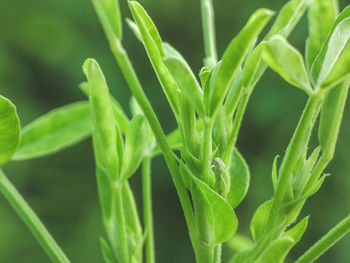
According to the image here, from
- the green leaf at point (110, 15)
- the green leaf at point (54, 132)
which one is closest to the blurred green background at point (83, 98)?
the green leaf at point (54, 132)

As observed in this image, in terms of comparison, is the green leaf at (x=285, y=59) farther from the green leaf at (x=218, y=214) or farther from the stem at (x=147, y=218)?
the stem at (x=147, y=218)

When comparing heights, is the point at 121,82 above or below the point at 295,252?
above

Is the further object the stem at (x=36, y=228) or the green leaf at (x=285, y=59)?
the stem at (x=36, y=228)

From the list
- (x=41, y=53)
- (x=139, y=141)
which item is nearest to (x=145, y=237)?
(x=139, y=141)

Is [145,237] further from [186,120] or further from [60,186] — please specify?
[60,186]

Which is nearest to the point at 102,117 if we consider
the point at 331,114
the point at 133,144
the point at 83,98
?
the point at 133,144

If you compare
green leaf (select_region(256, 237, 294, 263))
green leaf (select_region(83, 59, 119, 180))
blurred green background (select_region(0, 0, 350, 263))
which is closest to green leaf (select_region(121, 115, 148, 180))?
green leaf (select_region(83, 59, 119, 180))

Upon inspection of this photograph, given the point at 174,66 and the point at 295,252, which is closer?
the point at 174,66
